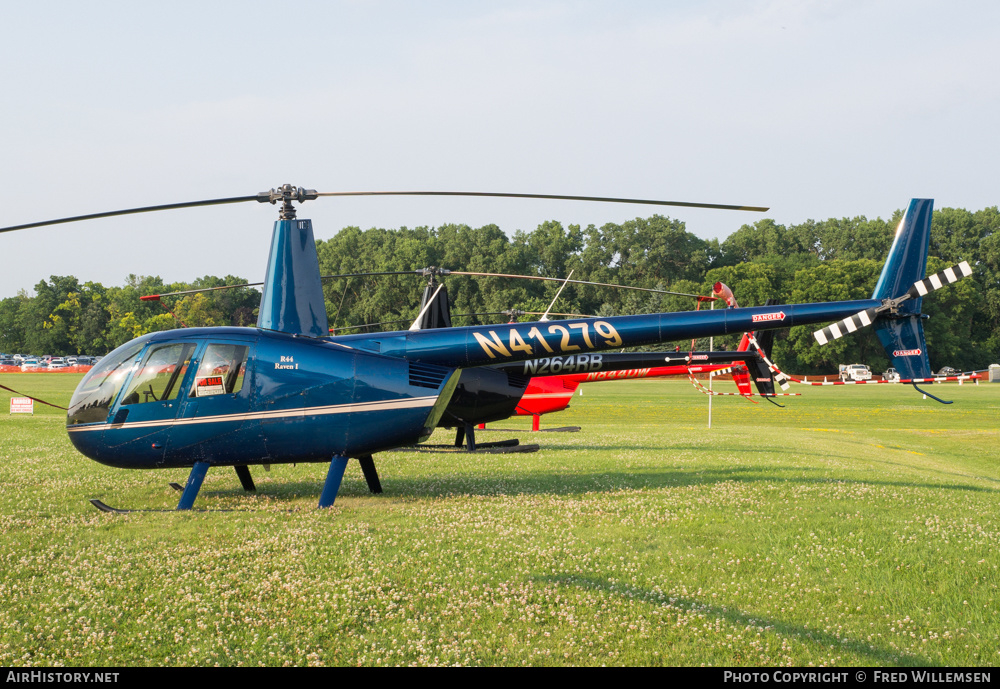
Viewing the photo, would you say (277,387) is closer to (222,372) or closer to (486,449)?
(222,372)

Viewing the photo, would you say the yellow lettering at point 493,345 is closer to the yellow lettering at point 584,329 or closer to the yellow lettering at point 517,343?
the yellow lettering at point 517,343

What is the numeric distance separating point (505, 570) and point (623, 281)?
11737 cm

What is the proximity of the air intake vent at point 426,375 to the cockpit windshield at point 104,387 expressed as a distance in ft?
13.2

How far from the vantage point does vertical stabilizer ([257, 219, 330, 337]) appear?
1125 cm

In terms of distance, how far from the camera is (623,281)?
122250 mm

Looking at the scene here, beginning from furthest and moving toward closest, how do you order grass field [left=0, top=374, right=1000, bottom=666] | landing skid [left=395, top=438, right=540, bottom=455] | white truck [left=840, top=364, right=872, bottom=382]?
white truck [left=840, top=364, right=872, bottom=382] → landing skid [left=395, top=438, right=540, bottom=455] → grass field [left=0, top=374, right=1000, bottom=666]

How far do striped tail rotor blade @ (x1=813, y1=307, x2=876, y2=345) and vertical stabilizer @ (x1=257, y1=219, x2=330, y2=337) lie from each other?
8.18 meters

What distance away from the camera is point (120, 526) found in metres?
9.38

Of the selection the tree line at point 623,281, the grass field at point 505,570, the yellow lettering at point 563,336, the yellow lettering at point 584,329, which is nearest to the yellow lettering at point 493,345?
the yellow lettering at point 563,336

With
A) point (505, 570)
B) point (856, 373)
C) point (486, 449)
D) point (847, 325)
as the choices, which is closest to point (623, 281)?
point (856, 373)

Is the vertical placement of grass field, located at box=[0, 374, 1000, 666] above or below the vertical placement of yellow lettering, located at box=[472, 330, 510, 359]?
below

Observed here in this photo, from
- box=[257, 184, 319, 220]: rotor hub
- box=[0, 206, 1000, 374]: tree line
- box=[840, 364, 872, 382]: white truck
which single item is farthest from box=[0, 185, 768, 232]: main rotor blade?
box=[840, 364, 872, 382]: white truck

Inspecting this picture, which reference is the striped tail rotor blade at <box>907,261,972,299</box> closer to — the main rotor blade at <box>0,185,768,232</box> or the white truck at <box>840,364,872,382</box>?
the main rotor blade at <box>0,185,768,232</box>

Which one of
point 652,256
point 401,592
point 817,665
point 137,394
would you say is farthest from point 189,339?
point 652,256
